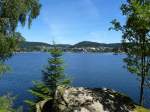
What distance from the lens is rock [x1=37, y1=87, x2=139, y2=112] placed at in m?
16.3

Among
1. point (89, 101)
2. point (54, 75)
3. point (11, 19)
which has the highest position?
point (11, 19)

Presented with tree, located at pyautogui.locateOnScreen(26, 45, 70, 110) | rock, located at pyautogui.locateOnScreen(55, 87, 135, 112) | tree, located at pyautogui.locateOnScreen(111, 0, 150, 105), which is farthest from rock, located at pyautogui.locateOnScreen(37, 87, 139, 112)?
tree, located at pyautogui.locateOnScreen(26, 45, 70, 110)

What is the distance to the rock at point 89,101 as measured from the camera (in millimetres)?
16344

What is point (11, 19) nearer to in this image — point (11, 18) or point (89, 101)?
point (11, 18)

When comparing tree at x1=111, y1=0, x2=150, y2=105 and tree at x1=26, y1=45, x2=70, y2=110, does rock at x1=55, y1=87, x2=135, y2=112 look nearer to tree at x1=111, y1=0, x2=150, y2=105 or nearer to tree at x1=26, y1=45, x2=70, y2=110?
tree at x1=111, y1=0, x2=150, y2=105

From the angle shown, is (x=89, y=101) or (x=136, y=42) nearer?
(x=89, y=101)

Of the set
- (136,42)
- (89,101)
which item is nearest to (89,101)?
(89,101)

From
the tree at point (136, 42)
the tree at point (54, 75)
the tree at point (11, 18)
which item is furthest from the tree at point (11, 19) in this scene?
the tree at point (54, 75)

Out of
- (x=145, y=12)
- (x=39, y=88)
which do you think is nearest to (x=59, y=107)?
(x=145, y=12)

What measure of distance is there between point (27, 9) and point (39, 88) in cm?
1706

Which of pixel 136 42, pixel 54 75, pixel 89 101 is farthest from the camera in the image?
pixel 54 75

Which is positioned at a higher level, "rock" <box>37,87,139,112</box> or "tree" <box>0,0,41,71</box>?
"tree" <box>0,0,41,71</box>

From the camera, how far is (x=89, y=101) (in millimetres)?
16578

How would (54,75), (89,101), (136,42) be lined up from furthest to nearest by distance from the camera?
(54,75)
(136,42)
(89,101)
